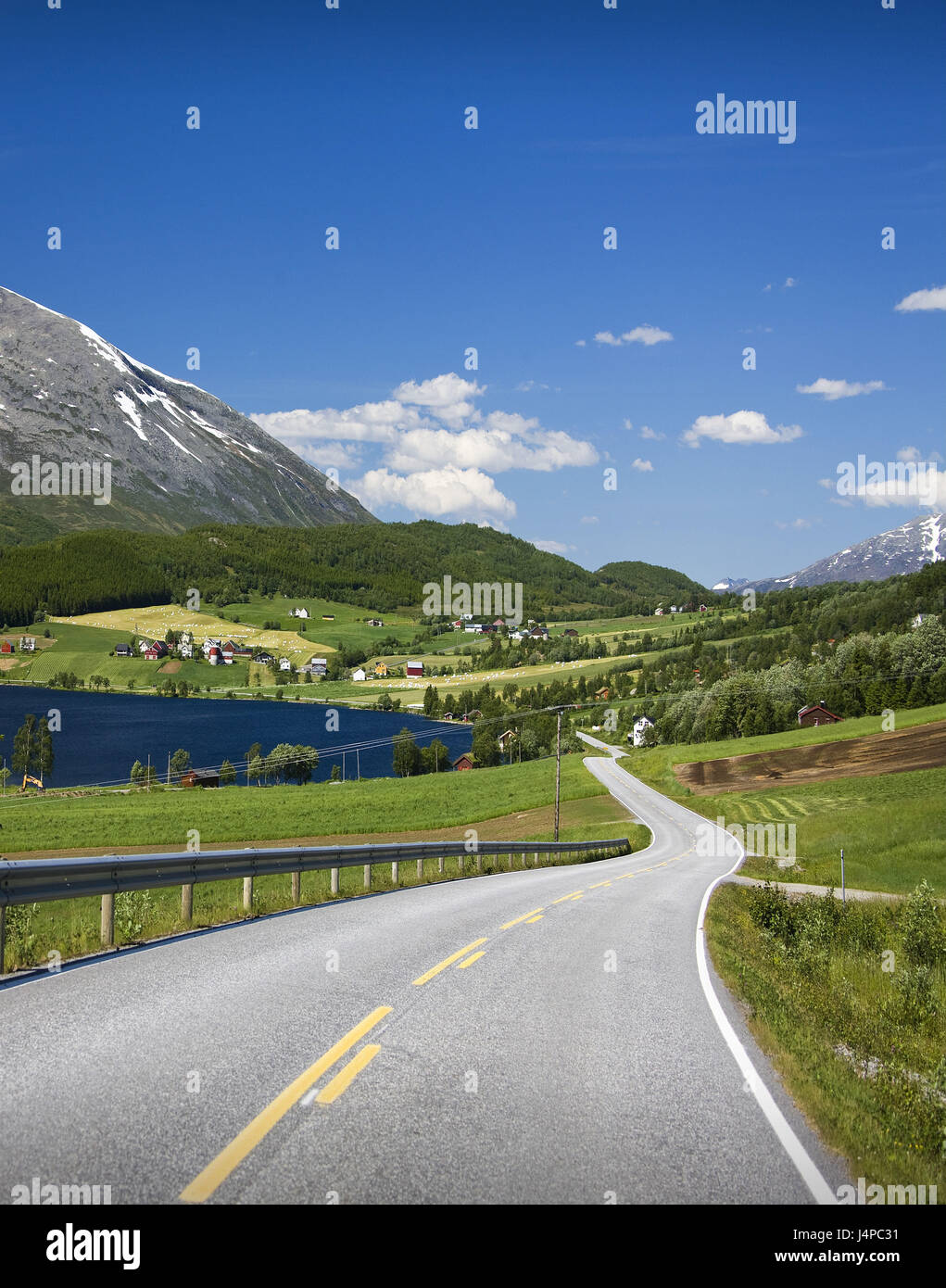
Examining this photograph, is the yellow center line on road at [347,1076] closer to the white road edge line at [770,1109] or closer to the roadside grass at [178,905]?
the white road edge line at [770,1109]

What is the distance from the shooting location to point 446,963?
35.0 feet

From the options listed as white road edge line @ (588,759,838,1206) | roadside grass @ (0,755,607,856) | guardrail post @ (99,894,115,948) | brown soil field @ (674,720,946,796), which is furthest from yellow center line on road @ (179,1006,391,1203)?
brown soil field @ (674,720,946,796)

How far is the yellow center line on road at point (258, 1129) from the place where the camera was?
4488mm

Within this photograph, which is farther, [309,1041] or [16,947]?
[16,947]

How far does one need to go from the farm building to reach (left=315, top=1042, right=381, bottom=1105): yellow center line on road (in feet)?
339

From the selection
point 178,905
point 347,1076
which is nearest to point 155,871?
point 347,1076

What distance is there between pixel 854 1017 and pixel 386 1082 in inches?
281

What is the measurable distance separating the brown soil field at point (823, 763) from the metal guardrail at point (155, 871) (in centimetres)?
5965

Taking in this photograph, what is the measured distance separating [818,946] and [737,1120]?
45.1 feet

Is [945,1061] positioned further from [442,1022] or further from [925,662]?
[925,662]
